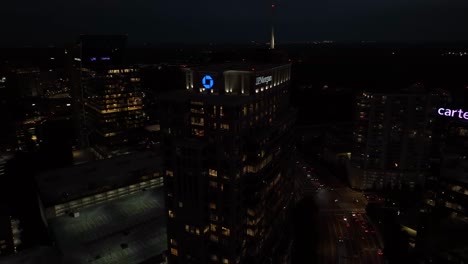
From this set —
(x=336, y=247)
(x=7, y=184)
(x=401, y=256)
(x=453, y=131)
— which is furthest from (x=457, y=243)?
(x=7, y=184)

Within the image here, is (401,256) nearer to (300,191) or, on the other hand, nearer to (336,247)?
(336,247)

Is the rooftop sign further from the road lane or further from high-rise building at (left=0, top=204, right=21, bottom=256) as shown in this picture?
high-rise building at (left=0, top=204, right=21, bottom=256)

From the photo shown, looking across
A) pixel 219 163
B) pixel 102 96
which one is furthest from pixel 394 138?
pixel 102 96

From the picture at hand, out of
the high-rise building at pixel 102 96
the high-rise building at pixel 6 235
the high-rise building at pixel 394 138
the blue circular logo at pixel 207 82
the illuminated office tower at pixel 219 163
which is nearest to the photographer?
the illuminated office tower at pixel 219 163

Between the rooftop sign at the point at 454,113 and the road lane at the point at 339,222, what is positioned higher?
the rooftop sign at the point at 454,113

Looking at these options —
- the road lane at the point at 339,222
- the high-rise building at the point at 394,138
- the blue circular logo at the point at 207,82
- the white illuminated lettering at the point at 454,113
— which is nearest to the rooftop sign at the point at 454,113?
the white illuminated lettering at the point at 454,113

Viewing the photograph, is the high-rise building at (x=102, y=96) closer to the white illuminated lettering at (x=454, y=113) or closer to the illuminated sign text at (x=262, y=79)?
the illuminated sign text at (x=262, y=79)

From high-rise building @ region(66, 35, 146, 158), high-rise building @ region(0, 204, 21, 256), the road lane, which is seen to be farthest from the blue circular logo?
high-rise building @ region(66, 35, 146, 158)
